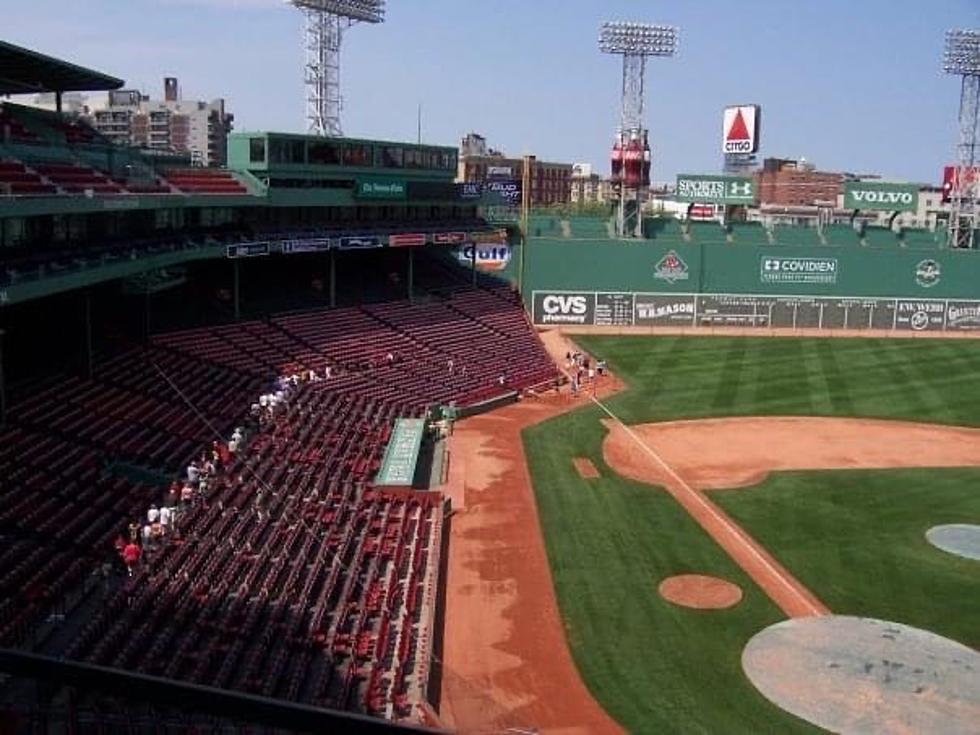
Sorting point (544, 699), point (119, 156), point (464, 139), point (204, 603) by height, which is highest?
point (464, 139)

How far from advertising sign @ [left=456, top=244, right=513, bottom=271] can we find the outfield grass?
1695 cm

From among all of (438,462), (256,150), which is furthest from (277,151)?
(438,462)

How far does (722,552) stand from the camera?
2508cm

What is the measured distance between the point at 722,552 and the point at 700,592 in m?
2.98

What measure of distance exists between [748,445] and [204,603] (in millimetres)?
23709

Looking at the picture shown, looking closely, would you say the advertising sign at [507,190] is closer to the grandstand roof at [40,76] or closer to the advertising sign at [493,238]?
the advertising sign at [493,238]

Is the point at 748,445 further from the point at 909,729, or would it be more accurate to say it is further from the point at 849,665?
the point at 909,729

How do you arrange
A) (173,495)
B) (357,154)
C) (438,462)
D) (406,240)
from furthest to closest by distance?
(406,240)
(357,154)
(438,462)
(173,495)

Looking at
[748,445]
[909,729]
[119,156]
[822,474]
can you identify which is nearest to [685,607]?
[909,729]

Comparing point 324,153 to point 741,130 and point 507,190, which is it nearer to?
point 507,190

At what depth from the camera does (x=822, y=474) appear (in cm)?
3244

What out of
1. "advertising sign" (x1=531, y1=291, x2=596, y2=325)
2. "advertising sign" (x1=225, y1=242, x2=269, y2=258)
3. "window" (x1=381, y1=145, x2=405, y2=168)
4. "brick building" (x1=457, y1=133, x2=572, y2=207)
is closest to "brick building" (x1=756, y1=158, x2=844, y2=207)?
"brick building" (x1=457, y1=133, x2=572, y2=207)

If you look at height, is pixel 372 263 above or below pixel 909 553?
above

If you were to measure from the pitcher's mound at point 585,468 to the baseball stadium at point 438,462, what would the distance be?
0.16 meters
